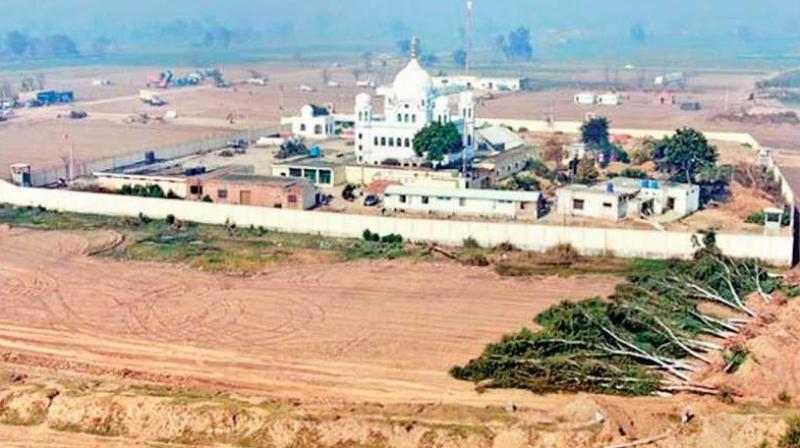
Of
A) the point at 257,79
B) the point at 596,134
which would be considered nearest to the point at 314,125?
the point at 596,134

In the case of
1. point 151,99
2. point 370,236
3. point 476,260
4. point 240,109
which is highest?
point 151,99

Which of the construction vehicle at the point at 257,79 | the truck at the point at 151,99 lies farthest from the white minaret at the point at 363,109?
the construction vehicle at the point at 257,79

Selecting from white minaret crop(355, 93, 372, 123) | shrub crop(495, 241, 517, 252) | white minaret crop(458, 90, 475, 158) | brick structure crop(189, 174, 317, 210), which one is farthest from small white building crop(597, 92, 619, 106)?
shrub crop(495, 241, 517, 252)

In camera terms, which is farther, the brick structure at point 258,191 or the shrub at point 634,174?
the shrub at point 634,174

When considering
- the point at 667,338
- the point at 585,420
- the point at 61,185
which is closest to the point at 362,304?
the point at 667,338

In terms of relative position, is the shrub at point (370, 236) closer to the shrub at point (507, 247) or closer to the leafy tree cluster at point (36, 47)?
the shrub at point (507, 247)

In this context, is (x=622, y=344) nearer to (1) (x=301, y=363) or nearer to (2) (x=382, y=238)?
(1) (x=301, y=363)
